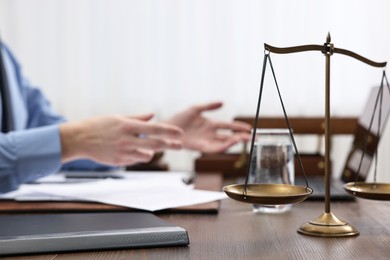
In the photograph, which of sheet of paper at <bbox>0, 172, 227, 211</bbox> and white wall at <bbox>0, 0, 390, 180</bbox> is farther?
white wall at <bbox>0, 0, 390, 180</bbox>

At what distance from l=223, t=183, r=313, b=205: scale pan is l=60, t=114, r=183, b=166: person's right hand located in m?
0.46

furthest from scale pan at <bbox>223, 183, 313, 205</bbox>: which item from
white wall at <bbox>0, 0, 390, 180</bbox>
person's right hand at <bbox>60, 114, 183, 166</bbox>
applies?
white wall at <bbox>0, 0, 390, 180</bbox>

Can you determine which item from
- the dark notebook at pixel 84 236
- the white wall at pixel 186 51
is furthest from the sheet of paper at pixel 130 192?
the white wall at pixel 186 51

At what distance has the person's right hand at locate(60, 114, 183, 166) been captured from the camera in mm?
1262

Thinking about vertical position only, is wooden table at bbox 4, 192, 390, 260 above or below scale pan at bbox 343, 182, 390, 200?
below

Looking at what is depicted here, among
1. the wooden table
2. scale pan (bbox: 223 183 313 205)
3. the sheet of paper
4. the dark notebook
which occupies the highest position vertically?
scale pan (bbox: 223 183 313 205)

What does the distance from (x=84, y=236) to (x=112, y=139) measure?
580 millimetres

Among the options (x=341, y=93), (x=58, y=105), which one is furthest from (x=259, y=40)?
(x=58, y=105)

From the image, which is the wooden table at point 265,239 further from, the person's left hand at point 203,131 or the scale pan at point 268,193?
the person's left hand at point 203,131

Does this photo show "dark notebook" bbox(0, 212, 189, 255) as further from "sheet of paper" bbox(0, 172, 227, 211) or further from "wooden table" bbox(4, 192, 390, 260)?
"sheet of paper" bbox(0, 172, 227, 211)

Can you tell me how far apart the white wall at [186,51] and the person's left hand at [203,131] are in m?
1.08

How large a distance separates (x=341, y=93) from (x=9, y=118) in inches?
57.8

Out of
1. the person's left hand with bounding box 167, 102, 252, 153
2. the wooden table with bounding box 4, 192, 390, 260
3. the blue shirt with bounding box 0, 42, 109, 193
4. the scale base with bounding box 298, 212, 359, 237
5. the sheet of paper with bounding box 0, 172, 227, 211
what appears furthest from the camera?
the person's left hand with bounding box 167, 102, 252, 153

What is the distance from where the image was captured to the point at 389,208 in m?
1.04
